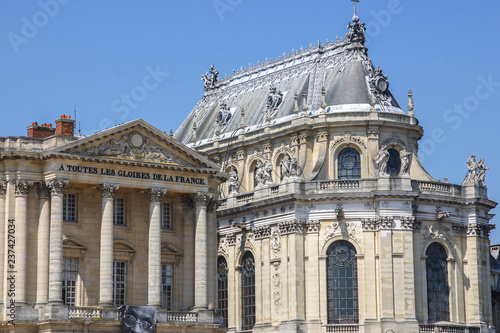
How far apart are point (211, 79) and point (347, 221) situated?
2829 centimetres

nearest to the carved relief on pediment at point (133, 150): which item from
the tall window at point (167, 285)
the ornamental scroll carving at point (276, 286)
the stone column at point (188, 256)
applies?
the stone column at point (188, 256)

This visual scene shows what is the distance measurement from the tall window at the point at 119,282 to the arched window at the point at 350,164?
69.4 ft

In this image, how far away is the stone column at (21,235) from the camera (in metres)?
66.5

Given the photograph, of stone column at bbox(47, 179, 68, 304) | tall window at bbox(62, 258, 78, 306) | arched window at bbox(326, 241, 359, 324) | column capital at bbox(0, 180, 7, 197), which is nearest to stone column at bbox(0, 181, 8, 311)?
column capital at bbox(0, 180, 7, 197)

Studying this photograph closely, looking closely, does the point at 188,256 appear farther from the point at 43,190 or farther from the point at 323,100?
the point at 323,100

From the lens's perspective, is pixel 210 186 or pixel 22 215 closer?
pixel 22 215

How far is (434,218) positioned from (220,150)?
19479 mm

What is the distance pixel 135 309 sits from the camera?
69.1 meters

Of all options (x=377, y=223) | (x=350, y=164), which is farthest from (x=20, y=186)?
(x=350, y=164)

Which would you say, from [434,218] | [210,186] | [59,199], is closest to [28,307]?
[59,199]

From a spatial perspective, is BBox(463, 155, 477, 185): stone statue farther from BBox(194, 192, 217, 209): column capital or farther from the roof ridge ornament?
BBox(194, 192, 217, 209): column capital

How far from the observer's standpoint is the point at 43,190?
68.2 metres

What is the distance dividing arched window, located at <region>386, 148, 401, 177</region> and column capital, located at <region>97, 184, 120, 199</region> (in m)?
24.8

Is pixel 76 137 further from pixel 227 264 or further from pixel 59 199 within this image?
pixel 227 264
